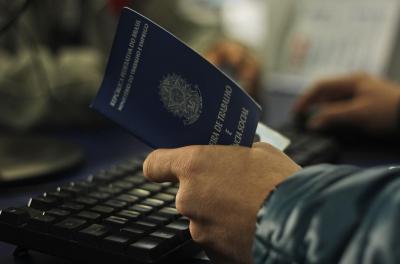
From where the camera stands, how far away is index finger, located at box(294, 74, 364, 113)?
3.41ft

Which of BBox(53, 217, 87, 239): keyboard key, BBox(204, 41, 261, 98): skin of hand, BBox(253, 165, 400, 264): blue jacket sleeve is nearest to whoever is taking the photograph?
BBox(253, 165, 400, 264): blue jacket sleeve

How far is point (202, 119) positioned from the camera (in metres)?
0.46

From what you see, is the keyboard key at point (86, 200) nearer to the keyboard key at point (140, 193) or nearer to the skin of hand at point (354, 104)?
the keyboard key at point (140, 193)

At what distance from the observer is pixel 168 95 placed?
1.55 ft

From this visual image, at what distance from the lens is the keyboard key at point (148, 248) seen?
0.44 metres

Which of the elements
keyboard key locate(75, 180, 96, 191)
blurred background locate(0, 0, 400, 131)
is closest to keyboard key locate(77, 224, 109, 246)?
keyboard key locate(75, 180, 96, 191)

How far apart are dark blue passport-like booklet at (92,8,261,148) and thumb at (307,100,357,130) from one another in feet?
1.62

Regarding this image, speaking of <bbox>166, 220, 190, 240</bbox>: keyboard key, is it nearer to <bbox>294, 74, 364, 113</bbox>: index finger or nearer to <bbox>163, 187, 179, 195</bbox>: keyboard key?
<bbox>163, 187, 179, 195</bbox>: keyboard key

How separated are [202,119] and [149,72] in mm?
54

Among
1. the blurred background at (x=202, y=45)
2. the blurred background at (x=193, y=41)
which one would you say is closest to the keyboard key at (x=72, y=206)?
the blurred background at (x=202, y=45)

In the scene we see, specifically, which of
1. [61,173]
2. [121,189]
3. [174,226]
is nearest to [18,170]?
[61,173]

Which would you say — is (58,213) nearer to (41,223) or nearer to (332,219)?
(41,223)

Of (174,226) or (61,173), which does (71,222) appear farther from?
(61,173)

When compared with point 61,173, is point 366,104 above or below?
above
